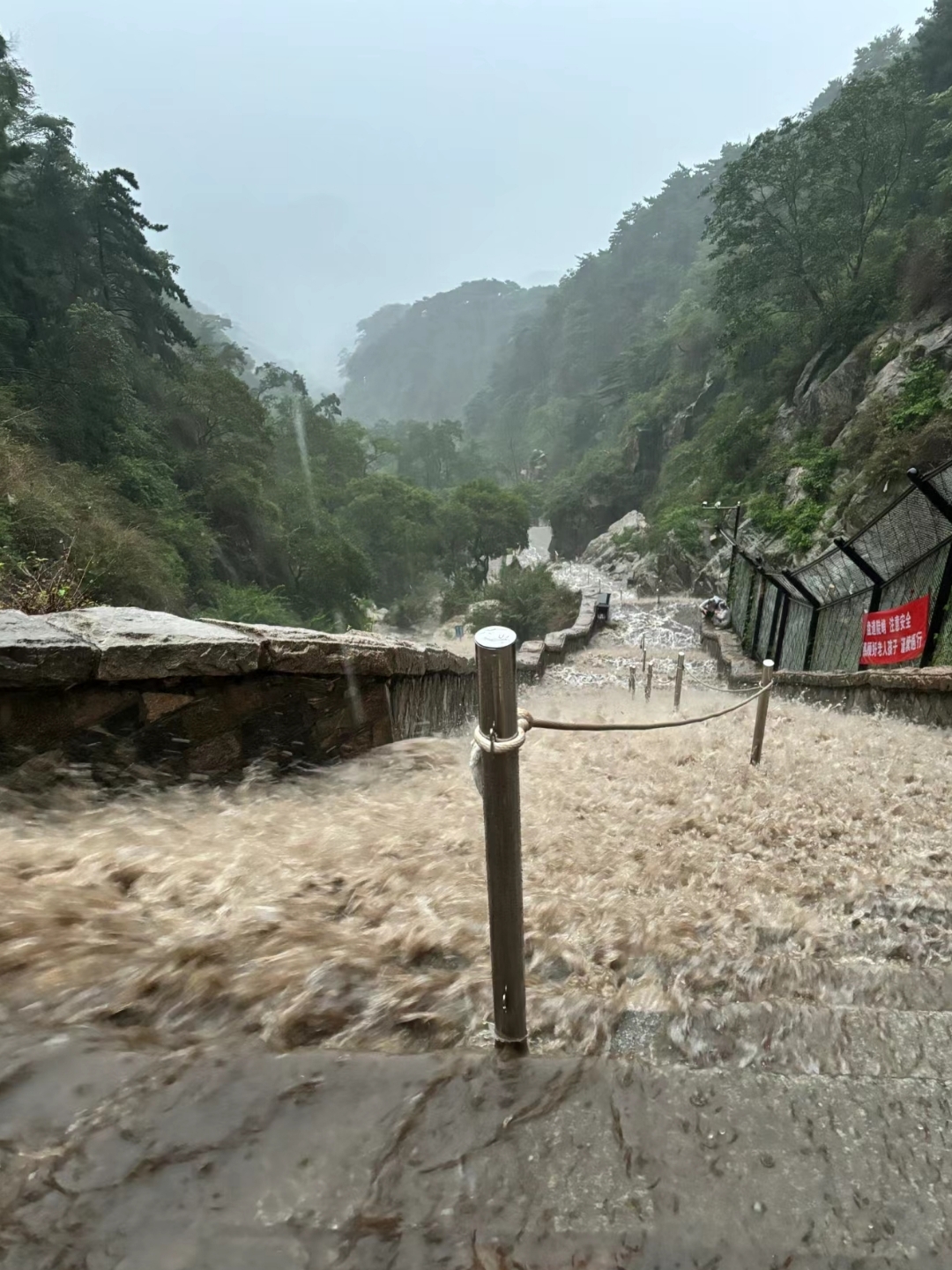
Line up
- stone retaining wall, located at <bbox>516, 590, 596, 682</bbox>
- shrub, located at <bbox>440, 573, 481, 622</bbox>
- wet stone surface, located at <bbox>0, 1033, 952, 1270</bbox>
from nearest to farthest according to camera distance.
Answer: wet stone surface, located at <bbox>0, 1033, 952, 1270</bbox>, stone retaining wall, located at <bbox>516, 590, 596, 682</bbox>, shrub, located at <bbox>440, 573, 481, 622</bbox>

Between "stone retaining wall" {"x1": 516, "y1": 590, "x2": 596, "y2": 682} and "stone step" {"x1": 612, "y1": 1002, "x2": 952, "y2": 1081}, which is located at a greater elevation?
"stone step" {"x1": 612, "y1": 1002, "x2": 952, "y2": 1081}

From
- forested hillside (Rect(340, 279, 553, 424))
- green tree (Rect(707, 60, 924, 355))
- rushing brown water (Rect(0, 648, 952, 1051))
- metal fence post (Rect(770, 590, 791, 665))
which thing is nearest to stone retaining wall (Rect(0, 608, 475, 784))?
rushing brown water (Rect(0, 648, 952, 1051))

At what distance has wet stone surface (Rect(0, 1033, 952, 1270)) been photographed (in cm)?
96

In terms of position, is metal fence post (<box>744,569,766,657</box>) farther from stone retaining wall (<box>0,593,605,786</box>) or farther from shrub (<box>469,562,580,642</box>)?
stone retaining wall (<box>0,593,605,786</box>)

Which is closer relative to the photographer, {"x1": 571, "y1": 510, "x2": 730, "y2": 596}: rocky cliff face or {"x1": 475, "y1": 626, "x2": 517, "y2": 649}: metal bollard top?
{"x1": 475, "y1": 626, "x2": 517, "y2": 649}: metal bollard top

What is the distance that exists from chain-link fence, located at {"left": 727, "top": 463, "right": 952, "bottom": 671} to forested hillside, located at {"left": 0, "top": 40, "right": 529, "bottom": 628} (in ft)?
31.7

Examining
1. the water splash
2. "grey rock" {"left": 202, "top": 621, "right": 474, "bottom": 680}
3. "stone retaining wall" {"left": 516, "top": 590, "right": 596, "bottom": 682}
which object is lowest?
"stone retaining wall" {"left": 516, "top": 590, "right": 596, "bottom": 682}

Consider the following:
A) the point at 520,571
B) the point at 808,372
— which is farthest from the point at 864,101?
the point at 520,571

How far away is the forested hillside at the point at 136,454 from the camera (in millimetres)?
13758

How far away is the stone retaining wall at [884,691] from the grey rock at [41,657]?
Result: 5.26 m

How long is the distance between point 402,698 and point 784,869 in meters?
2.57

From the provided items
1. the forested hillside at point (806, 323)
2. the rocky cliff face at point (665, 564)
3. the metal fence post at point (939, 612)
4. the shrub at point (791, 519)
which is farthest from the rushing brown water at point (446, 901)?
the rocky cliff face at point (665, 564)

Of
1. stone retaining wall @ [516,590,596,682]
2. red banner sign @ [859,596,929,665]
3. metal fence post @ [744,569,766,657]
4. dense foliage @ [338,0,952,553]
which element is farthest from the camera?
dense foliage @ [338,0,952,553]

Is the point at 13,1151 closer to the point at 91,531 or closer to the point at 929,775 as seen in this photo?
the point at 929,775
